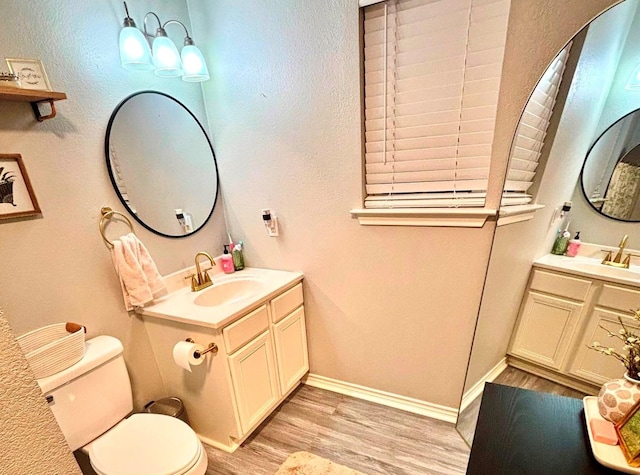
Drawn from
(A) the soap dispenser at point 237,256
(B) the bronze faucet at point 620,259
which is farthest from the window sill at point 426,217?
(A) the soap dispenser at point 237,256

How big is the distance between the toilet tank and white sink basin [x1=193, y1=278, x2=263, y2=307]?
48cm

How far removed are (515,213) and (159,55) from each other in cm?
191

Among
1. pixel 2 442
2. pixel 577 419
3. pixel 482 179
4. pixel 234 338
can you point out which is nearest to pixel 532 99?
pixel 482 179

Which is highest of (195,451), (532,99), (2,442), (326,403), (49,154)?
(532,99)

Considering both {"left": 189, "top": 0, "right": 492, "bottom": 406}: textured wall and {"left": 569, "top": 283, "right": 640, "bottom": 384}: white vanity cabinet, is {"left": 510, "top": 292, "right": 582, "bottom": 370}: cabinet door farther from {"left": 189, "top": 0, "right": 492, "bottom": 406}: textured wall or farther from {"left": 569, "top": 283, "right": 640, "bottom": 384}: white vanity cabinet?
{"left": 189, "top": 0, "right": 492, "bottom": 406}: textured wall

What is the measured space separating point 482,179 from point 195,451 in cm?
173

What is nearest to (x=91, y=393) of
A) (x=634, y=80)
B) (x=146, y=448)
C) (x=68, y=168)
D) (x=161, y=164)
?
(x=146, y=448)

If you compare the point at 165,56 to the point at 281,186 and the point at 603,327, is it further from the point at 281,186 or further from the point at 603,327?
the point at 603,327

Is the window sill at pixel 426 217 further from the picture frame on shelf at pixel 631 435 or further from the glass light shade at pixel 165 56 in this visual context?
the glass light shade at pixel 165 56

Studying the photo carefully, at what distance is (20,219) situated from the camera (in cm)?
115

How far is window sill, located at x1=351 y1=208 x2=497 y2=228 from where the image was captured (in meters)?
1.36

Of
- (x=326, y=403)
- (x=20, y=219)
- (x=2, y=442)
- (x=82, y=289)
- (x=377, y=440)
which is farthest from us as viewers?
(x=326, y=403)

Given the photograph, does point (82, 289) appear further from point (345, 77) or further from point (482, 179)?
point (482, 179)

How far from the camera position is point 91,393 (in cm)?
126
